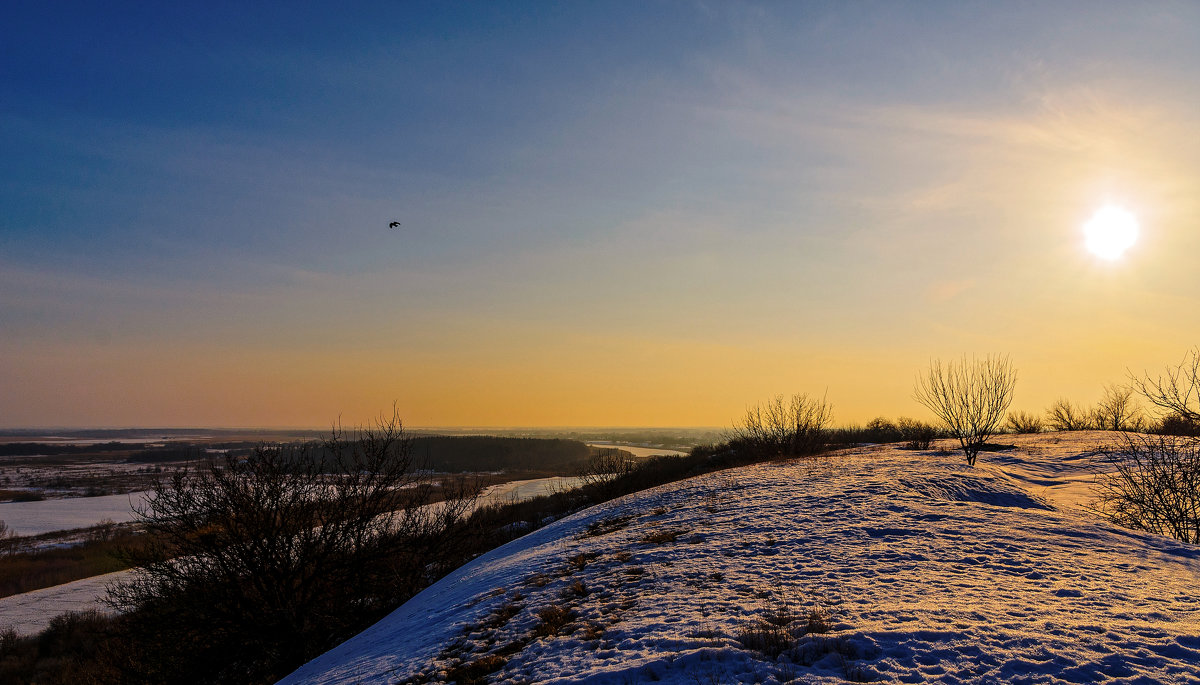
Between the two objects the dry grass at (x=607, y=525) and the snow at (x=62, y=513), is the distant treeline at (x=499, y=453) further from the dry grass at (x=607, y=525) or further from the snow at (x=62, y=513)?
the dry grass at (x=607, y=525)

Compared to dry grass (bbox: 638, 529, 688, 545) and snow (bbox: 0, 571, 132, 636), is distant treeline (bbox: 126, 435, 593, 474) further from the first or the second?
dry grass (bbox: 638, 529, 688, 545)

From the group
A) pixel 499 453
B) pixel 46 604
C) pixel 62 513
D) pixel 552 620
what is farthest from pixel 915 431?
pixel 499 453

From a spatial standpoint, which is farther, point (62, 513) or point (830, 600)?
point (62, 513)

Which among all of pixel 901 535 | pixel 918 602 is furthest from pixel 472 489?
pixel 918 602

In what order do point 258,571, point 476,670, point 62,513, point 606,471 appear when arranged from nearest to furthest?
point 476,670, point 258,571, point 606,471, point 62,513

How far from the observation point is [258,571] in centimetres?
1634

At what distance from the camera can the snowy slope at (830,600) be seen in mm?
4895

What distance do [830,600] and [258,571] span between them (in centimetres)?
1724

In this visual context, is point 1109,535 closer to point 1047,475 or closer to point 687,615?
point 1047,475

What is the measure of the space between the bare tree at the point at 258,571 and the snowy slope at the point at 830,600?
773 cm

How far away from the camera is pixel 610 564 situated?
9742 millimetres

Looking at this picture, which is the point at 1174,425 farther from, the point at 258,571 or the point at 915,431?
the point at 258,571

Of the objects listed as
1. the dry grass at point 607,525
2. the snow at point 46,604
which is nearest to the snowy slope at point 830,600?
the dry grass at point 607,525

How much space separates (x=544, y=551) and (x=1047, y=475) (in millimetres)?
14530
